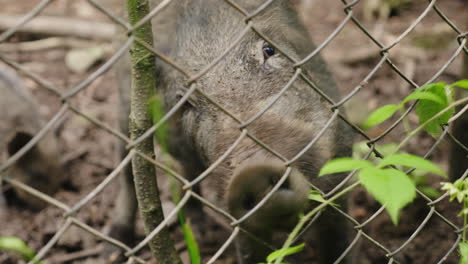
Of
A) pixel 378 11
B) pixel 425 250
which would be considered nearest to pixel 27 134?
pixel 425 250

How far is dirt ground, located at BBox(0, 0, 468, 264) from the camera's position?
320 cm

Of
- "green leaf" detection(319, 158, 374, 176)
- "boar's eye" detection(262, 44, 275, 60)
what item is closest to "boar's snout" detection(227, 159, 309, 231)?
"green leaf" detection(319, 158, 374, 176)

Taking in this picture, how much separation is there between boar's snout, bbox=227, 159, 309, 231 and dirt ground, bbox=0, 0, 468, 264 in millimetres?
1096

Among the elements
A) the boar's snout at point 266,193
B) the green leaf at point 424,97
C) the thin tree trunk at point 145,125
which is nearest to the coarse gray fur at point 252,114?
the boar's snout at point 266,193

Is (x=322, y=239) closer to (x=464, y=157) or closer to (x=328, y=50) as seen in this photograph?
(x=464, y=157)

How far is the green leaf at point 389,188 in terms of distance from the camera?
124 centimetres

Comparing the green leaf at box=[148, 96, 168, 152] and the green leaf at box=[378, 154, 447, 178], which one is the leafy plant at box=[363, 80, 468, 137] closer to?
the green leaf at box=[378, 154, 447, 178]

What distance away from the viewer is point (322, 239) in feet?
9.95

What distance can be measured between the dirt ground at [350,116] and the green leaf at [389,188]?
4.59 feet

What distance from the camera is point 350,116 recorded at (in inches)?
168

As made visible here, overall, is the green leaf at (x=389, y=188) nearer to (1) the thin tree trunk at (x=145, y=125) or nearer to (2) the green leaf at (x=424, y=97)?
(2) the green leaf at (x=424, y=97)

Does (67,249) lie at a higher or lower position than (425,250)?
higher

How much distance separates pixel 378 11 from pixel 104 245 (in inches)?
142

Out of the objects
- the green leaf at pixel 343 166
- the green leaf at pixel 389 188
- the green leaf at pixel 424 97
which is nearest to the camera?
the green leaf at pixel 389 188
